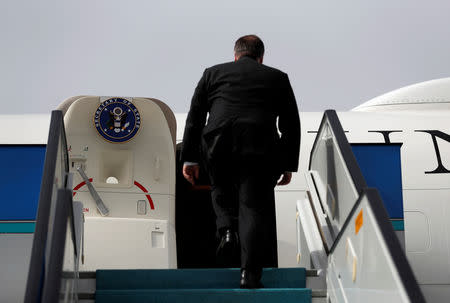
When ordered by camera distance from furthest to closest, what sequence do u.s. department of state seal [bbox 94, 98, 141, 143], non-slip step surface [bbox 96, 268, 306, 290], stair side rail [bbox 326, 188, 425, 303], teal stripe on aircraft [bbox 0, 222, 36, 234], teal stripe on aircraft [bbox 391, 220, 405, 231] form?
u.s. department of state seal [bbox 94, 98, 141, 143], teal stripe on aircraft [bbox 391, 220, 405, 231], teal stripe on aircraft [bbox 0, 222, 36, 234], non-slip step surface [bbox 96, 268, 306, 290], stair side rail [bbox 326, 188, 425, 303]

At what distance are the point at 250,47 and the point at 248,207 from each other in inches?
41.9

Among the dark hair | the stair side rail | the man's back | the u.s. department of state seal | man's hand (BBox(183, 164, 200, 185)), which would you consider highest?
the u.s. department of state seal

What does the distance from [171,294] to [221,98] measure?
1.21 metres

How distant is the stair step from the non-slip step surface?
1.30ft

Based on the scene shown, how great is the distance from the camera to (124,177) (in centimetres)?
741

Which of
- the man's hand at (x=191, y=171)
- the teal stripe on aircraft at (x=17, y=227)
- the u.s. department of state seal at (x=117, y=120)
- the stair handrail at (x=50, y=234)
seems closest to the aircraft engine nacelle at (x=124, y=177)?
the u.s. department of state seal at (x=117, y=120)

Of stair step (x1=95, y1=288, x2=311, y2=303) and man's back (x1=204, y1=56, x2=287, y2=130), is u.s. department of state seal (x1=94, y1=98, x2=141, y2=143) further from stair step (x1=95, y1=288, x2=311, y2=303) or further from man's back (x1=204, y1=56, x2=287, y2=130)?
stair step (x1=95, y1=288, x2=311, y2=303)

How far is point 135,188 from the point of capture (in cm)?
738

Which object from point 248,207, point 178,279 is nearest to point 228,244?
point 248,207

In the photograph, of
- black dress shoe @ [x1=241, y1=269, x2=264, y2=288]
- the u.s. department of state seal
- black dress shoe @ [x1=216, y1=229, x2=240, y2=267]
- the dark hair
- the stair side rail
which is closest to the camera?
the stair side rail

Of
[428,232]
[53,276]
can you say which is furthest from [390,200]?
[53,276]

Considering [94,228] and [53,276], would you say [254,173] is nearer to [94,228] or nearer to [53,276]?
[53,276]

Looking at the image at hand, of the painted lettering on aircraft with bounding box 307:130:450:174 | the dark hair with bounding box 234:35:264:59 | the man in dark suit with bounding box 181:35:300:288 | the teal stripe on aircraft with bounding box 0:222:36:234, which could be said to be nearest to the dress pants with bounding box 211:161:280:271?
the man in dark suit with bounding box 181:35:300:288

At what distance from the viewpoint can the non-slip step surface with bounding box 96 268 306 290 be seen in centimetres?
471
